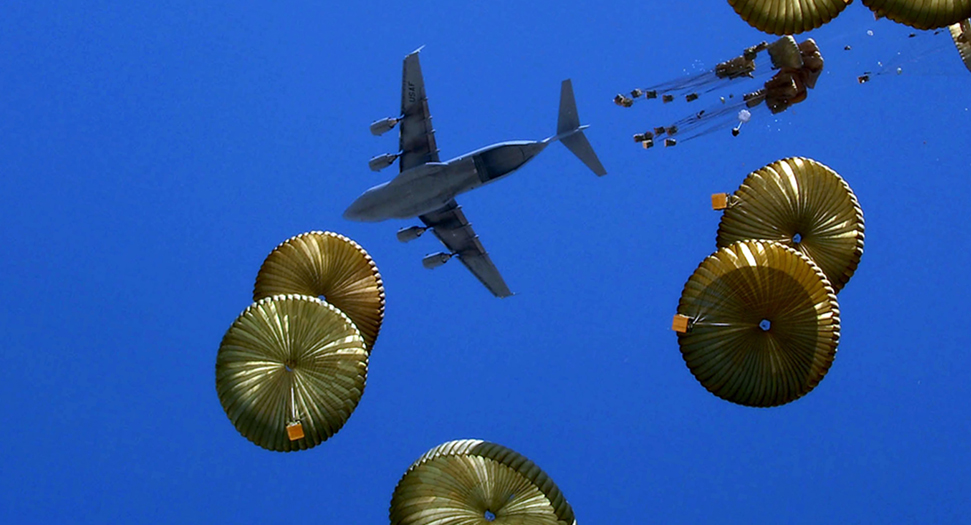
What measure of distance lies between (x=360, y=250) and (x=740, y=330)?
1017cm

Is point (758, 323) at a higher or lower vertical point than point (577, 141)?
lower

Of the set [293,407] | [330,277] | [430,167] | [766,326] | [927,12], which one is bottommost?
[766,326]

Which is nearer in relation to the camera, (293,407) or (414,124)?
(293,407)

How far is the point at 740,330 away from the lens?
85.0 ft

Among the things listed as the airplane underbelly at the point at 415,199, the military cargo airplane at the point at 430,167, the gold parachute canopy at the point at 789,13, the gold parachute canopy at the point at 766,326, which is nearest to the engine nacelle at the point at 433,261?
the military cargo airplane at the point at 430,167

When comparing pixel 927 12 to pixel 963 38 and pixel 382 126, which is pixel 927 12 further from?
pixel 382 126

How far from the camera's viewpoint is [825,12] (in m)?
27.2

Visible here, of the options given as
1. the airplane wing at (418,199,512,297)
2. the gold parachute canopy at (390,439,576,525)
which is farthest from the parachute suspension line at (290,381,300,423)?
the airplane wing at (418,199,512,297)

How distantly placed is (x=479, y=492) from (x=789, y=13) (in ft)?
41.6

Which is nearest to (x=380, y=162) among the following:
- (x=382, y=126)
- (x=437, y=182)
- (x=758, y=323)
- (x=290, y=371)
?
(x=382, y=126)

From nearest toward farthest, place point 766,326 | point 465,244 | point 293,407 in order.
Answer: point 766,326 → point 293,407 → point 465,244

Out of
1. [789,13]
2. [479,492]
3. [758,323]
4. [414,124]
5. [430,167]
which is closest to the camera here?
[479,492]

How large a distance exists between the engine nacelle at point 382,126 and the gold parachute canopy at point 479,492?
11.7 meters

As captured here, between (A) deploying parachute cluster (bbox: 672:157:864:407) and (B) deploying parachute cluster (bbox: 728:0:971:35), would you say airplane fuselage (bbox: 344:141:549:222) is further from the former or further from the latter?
(A) deploying parachute cluster (bbox: 672:157:864:407)
